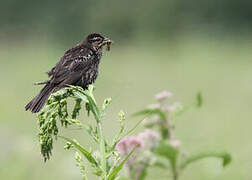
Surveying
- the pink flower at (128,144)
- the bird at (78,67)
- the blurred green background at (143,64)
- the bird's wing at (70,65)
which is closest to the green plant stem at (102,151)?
the bird at (78,67)

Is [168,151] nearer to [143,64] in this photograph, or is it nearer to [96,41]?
[96,41]

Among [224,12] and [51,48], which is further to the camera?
[224,12]

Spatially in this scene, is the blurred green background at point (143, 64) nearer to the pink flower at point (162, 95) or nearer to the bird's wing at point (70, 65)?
the pink flower at point (162, 95)

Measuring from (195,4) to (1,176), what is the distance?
22261mm

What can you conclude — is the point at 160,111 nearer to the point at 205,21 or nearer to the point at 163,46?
the point at 163,46

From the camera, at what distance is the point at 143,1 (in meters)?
26.9

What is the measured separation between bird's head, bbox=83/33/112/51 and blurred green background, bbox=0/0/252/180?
217 centimetres

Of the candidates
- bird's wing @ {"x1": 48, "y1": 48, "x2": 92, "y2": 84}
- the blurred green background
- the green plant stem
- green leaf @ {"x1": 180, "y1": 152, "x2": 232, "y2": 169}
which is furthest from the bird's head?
the blurred green background

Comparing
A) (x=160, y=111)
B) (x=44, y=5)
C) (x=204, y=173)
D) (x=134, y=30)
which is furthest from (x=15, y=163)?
(x=44, y=5)

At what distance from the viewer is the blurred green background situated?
7941mm

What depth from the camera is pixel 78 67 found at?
3461mm

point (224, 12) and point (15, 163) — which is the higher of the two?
point (224, 12)

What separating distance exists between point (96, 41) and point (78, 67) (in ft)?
1.27

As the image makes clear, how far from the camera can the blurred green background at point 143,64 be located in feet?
26.1
